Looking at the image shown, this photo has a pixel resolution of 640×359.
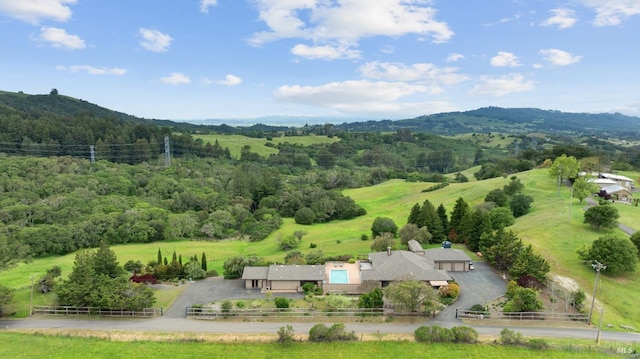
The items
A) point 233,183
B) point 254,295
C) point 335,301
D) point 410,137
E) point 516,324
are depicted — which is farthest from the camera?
point 410,137

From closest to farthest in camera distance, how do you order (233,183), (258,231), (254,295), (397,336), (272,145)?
(397,336), (254,295), (258,231), (233,183), (272,145)

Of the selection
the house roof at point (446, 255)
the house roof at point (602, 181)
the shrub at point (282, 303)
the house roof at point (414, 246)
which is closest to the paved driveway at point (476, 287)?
the house roof at point (446, 255)

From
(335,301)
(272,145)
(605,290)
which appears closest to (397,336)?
(335,301)

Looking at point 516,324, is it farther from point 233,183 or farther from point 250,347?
point 233,183

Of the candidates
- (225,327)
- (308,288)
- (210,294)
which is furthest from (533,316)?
(210,294)

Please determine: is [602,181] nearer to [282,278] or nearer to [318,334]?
[282,278]

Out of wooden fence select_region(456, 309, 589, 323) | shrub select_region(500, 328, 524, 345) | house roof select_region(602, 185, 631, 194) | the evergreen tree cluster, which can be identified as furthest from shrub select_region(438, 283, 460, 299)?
house roof select_region(602, 185, 631, 194)

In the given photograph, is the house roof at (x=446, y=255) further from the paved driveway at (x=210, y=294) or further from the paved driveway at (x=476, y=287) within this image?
the paved driveway at (x=210, y=294)
